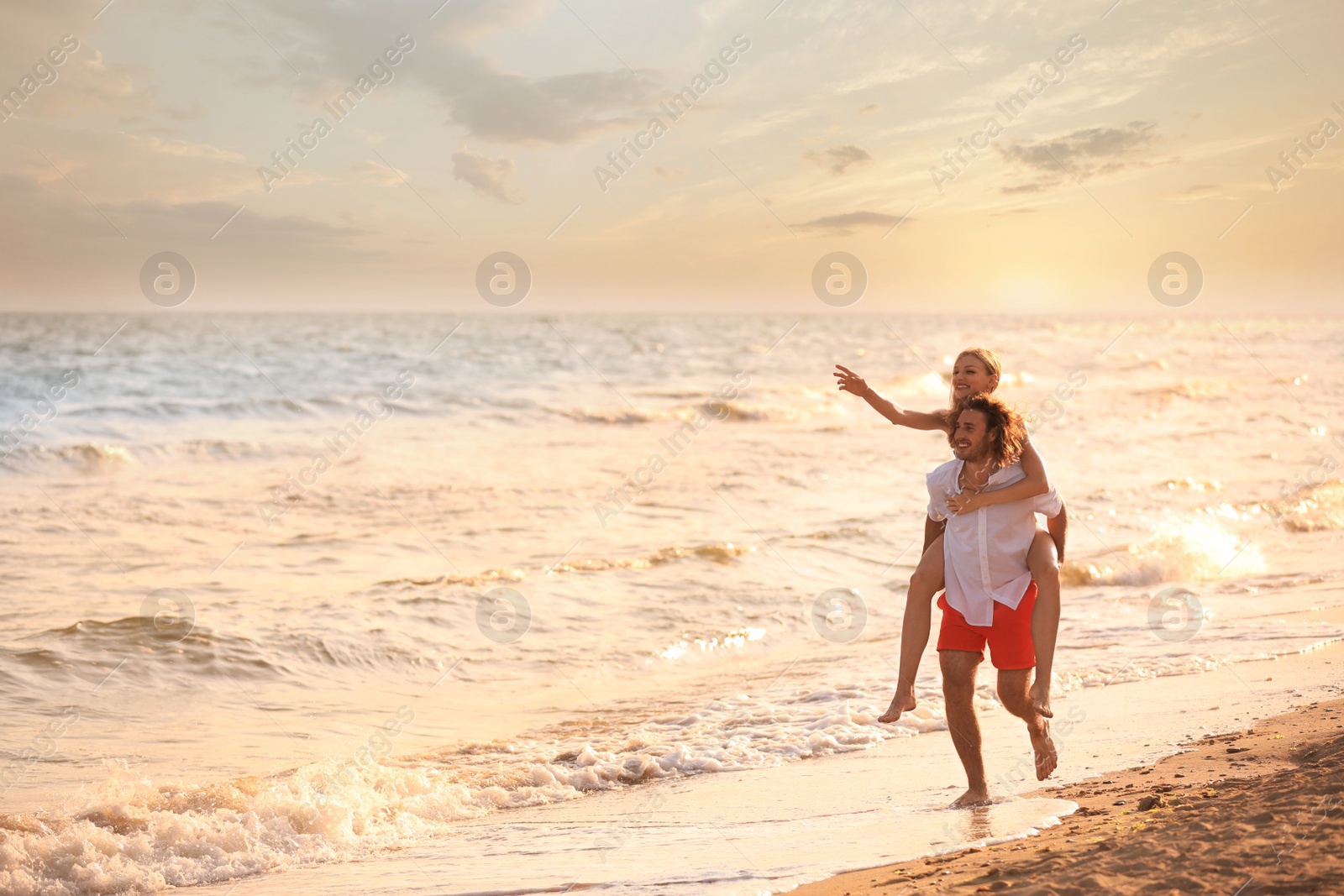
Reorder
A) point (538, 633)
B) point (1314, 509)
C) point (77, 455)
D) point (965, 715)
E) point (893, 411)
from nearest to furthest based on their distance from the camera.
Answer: point (965, 715), point (893, 411), point (538, 633), point (1314, 509), point (77, 455)

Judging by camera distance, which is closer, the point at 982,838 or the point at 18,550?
the point at 982,838

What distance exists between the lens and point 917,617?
4.45 meters

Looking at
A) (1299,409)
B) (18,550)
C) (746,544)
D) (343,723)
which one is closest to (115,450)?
(18,550)

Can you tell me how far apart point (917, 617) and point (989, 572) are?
40cm

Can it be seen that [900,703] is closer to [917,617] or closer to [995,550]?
[917,617]

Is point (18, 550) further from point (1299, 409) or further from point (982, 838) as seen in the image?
point (1299, 409)

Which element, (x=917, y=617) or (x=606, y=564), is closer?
(x=917, y=617)

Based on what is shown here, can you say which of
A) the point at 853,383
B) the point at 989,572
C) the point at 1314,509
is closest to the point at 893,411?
the point at 853,383

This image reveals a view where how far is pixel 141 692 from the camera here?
7.15 metres

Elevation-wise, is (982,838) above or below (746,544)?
below

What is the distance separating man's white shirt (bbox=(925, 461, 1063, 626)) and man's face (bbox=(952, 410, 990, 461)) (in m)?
0.09

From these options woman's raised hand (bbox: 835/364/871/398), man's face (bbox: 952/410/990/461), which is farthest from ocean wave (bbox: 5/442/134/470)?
man's face (bbox: 952/410/990/461)

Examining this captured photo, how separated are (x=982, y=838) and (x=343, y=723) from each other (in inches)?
178

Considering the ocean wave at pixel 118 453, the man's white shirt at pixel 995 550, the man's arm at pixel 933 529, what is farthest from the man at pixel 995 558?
the ocean wave at pixel 118 453
